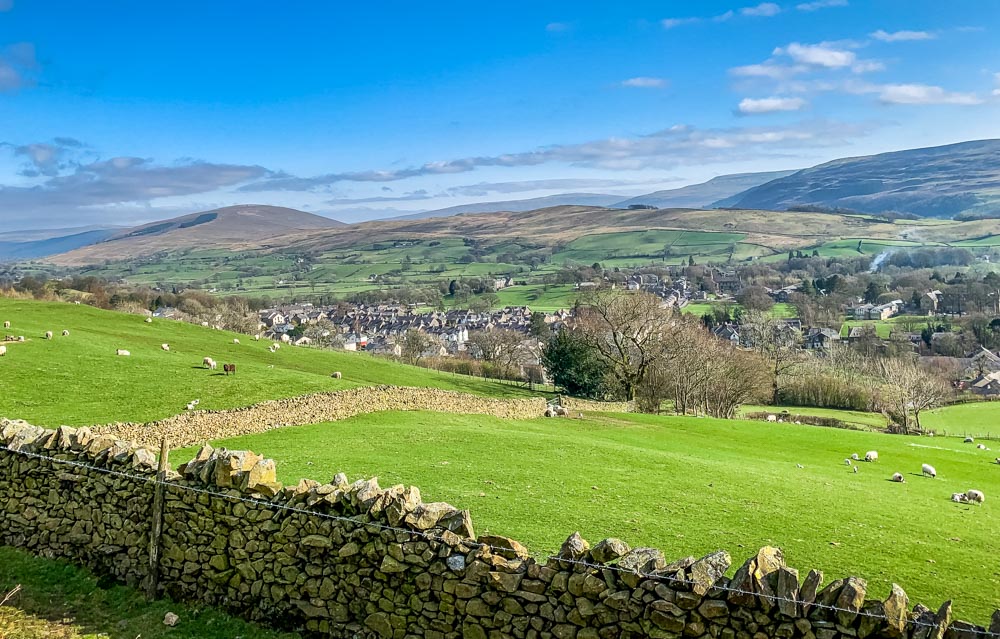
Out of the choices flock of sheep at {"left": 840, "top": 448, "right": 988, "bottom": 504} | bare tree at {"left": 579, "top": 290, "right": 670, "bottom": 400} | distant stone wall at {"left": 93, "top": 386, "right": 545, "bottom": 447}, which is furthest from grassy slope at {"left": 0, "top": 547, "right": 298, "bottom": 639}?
bare tree at {"left": 579, "top": 290, "right": 670, "bottom": 400}

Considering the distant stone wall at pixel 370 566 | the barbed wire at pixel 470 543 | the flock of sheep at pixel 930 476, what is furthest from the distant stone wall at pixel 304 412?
the flock of sheep at pixel 930 476

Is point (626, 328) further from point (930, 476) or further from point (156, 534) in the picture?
point (156, 534)

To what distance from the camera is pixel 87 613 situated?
10.3 metres

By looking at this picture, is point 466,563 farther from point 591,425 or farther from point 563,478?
point 591,425

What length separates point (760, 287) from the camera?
554 ft

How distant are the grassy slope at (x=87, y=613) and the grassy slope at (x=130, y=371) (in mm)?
11286

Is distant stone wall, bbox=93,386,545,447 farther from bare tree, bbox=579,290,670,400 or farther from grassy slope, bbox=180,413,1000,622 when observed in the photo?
bare tree, bbox=579,290,670,400

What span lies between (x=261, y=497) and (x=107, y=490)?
140 inches

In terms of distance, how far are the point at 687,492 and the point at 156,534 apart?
1167 cm

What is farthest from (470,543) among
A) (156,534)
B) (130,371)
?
(130,371)

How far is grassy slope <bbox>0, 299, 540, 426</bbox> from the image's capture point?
23.2 meters

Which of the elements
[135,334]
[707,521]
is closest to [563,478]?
[707,521]

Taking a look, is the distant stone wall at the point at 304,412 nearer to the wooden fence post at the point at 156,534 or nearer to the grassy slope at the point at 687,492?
the grassy slope at the point at 687,492

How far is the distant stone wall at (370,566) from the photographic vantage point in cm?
729
